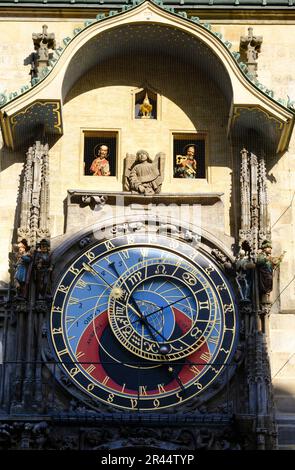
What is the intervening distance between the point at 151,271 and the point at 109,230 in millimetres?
607

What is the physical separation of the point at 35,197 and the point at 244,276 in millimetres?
2165

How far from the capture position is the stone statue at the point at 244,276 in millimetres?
14086

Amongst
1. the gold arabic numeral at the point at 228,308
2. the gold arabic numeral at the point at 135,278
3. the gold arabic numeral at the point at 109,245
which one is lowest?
the gold arabic numeral at the point at 228,308

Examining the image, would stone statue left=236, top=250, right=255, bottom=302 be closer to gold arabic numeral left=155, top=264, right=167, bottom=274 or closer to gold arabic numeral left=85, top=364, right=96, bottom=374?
gold arabic numeral left=155, top=264, right=167, bottom=274

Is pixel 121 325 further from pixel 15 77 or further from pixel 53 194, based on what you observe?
pixel 15 77

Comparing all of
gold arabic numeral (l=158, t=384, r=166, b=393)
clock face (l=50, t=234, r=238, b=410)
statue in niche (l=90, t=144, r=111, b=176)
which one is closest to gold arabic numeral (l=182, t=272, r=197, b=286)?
clock face (l=50, t=234, r=238, b=410)

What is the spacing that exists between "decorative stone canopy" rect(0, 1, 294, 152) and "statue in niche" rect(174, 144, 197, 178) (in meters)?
0.48

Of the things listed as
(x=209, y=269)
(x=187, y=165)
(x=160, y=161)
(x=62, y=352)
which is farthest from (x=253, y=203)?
(x=62, y=352)

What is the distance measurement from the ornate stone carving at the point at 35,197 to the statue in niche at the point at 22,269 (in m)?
0.08

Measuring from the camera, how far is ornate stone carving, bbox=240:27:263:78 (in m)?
15.1

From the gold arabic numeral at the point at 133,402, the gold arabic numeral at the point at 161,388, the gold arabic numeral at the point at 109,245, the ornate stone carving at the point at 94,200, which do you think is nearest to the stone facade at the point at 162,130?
the ornate stone carving at the point at 94,200

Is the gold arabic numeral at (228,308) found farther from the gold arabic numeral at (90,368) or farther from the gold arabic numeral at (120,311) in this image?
the gold arabic numeral at (90,368)

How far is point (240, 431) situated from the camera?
13312 mm

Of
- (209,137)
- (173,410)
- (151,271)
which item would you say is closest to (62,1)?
(209,137)
